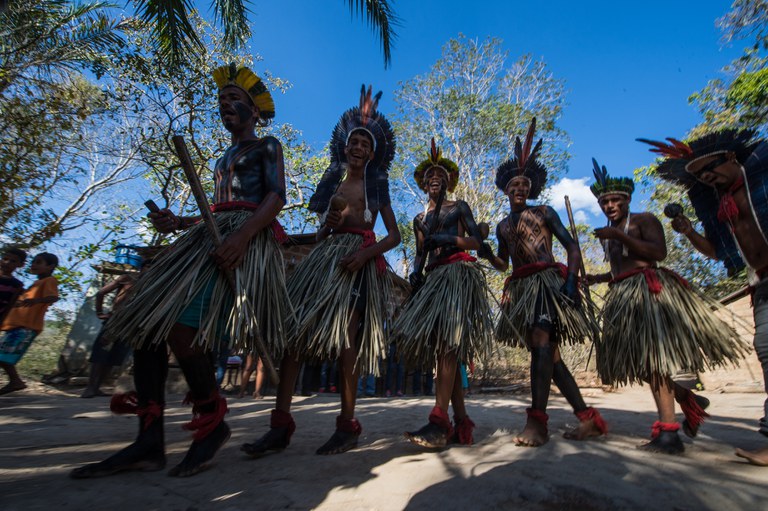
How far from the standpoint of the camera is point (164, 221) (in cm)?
223

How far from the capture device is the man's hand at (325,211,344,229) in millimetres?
2603

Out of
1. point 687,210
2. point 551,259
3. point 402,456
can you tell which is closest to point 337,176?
point 551,259

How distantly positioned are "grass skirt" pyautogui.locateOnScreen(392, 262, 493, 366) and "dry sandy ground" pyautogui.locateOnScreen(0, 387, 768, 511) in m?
0.53

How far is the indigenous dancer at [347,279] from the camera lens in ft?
7.66

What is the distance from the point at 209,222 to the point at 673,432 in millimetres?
2729

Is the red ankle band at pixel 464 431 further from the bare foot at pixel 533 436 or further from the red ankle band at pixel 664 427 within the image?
the red ankle band at pixel 664 427

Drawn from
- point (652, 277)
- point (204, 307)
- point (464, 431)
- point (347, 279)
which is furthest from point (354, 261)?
point (652, 277)

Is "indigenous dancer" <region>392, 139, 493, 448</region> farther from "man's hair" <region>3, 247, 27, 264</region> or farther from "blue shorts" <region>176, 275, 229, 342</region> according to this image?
"man's hair" <region>3, 247, 27, 264</region>

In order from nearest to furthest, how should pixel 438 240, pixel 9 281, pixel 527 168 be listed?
pixel 438 240
pixel 527 168
pixel 9 281

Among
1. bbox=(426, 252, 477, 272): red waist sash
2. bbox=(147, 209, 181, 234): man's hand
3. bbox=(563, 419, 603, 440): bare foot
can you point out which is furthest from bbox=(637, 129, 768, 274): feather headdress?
bbox=(147, 209, 181, 234): man's hand

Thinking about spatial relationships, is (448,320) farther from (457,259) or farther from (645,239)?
(645,239)

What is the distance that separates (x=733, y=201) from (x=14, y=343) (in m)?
6.76

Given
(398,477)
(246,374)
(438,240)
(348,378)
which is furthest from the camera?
(246,374)

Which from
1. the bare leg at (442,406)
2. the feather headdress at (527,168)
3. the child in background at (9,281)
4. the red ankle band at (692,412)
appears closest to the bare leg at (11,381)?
the child in background at (9,281)
